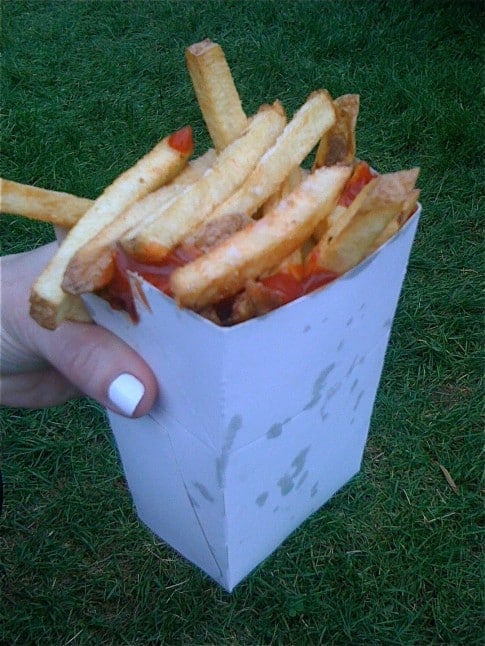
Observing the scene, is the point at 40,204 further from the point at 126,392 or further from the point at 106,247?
the point at 126,392

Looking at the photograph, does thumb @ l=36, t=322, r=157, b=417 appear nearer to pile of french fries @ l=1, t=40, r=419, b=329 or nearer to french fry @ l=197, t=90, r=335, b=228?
pile of french fries @ l=1, t=40, r=419, b=329

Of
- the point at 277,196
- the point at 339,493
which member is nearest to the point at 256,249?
the point at 277,196

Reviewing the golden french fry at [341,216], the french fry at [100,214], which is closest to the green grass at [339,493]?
the french fry at [100,214]

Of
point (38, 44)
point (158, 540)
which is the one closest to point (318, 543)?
point (158, 540)

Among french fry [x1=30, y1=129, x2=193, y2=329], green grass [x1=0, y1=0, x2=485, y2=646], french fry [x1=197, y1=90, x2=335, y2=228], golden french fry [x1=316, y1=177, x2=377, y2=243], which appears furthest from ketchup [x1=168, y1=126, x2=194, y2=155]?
green grass [x1=0, y1=0, x2=485, y2=646]

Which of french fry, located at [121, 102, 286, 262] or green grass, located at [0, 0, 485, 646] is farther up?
french fry, located at [121, 102, 286, 262]

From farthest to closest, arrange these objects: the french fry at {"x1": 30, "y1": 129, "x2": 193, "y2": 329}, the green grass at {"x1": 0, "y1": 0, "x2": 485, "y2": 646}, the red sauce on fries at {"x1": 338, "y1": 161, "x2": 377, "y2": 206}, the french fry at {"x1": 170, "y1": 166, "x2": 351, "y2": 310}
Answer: the green grass at {"x1": 0, "y1": 0, "x2": 485, "y2": 646}
the red sauce on fries at {"x1": 338, "y1": 161, "x2": 377, "y2": 206}
the french fry at {"x1": 30, "y1": 129, "x2": 193, "y2": 329}
the french fry at {"x1": 170, "y1": 166, "x2": 351, "y2": 310}

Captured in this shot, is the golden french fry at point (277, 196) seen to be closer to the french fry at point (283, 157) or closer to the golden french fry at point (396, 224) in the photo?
the french fry at point (283, 157)

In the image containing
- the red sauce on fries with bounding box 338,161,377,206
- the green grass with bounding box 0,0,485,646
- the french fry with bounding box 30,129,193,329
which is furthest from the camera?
the green grass with bounding box 0,0,485,646
